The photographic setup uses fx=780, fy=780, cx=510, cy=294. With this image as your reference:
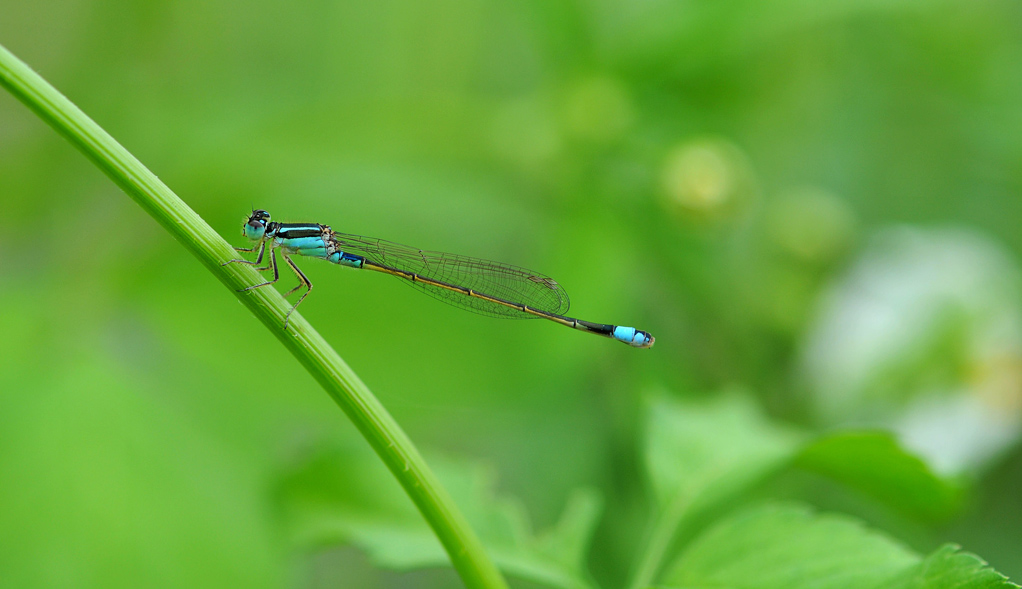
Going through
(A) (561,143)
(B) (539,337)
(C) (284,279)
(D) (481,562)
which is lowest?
(D) (481,562)

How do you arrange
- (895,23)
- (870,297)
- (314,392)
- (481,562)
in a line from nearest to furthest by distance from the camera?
1. (481,562)
2. (314,392)
3. (870,297)
4. (895,23)

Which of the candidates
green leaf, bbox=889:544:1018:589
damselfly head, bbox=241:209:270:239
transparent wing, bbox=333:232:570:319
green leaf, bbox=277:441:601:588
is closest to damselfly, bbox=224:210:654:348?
transparent wing, bbox=333:232:570:319

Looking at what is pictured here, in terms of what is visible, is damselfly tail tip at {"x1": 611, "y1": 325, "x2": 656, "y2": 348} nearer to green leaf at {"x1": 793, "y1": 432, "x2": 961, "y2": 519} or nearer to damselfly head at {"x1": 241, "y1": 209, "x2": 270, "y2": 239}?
green leaf at {"x1": 793, "y1": 432, "x2": 961, "y2": 519}

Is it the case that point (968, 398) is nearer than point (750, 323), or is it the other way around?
point (968, 398)

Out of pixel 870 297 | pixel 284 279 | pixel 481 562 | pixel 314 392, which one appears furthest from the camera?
pixel 870 297

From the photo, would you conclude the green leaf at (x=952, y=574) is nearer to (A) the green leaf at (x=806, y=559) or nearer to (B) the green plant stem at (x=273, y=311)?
(A) the green leaf at (x=806, y=559)

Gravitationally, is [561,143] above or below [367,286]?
above

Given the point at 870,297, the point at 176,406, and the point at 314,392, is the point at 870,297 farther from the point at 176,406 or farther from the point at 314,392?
the point at 176,406

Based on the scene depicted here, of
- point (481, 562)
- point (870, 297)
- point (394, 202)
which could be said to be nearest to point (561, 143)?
point (394, 202)
